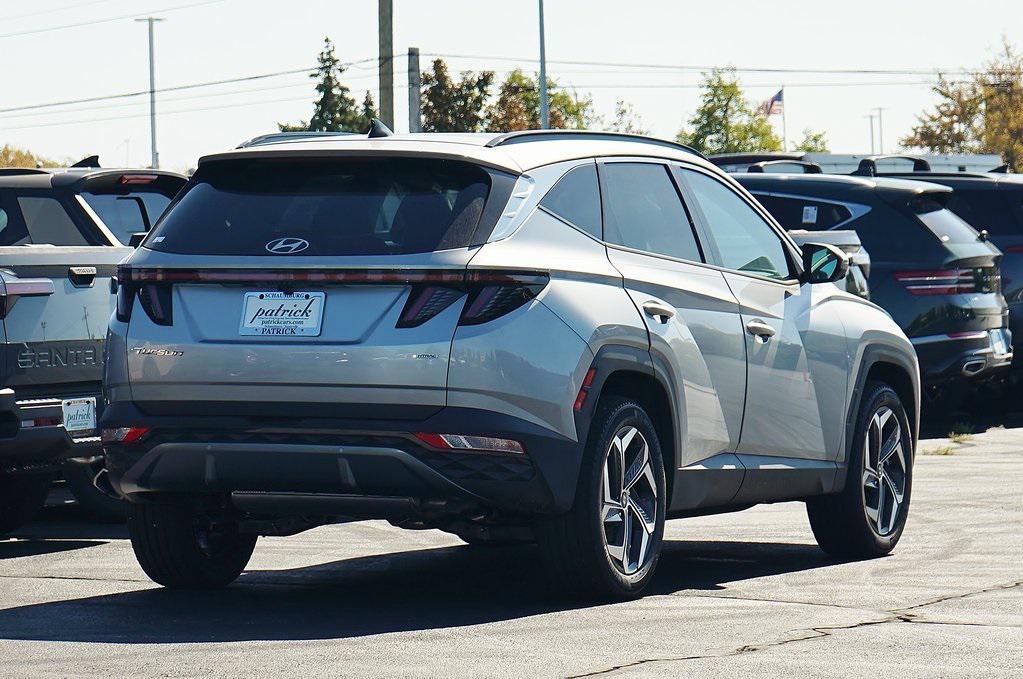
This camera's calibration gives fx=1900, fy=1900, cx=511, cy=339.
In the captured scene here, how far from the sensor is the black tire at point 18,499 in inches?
400

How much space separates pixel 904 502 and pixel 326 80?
8312 cm

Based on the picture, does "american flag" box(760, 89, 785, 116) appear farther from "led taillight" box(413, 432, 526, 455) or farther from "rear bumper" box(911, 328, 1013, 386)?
"led taillight" box(413, 432, 526, 455)

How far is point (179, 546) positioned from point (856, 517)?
10.2ft

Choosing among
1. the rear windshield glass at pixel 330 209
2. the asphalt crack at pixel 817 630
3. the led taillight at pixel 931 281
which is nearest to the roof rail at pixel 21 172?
the rear windshield glass at pixel 330 209

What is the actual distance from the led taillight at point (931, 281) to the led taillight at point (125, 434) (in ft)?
28.6

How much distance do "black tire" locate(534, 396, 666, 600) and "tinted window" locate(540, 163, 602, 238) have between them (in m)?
0.67

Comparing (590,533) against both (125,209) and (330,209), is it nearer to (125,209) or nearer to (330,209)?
(330,209)

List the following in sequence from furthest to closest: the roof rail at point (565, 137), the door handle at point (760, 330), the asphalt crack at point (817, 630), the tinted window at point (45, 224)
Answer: the tinted window at point (45, 224) < the door handle at point (760, 330) < the roof rail at point (565, 137) < the asphalt crack at point (817, 630)

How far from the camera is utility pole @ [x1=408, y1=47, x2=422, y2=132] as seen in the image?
39.1 m

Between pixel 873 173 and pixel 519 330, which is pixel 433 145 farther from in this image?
pixel 873 173

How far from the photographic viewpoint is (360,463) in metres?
6.41

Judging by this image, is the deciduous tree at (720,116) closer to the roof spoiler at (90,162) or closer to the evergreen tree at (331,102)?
the evergreen tree at (331,102)

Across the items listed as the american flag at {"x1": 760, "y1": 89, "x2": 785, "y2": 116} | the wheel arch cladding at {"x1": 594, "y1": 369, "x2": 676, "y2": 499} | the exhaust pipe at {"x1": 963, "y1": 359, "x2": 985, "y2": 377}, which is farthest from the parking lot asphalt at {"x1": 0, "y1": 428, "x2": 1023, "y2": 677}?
the american flag at {"x1": 760, "y1": 89, "x2": 785, "y2": 116}

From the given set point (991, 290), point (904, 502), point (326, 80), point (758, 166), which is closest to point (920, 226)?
point (991, 290)
